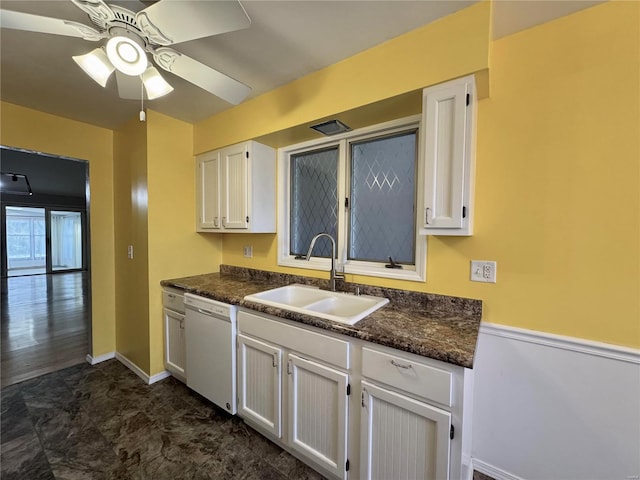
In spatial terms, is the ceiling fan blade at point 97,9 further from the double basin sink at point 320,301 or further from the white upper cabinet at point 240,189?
the double basin sink at point 320,301

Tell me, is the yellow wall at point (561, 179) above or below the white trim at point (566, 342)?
above

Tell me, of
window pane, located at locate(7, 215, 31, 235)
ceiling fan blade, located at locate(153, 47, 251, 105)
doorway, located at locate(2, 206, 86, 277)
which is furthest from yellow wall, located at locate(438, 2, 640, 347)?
window pane, located at locate(7, 215, 31, 235)

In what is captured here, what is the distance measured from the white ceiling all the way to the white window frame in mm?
482

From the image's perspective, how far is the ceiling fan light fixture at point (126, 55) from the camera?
1.08 metres

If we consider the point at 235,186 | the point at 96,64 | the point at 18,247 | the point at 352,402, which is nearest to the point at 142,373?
the point at 235,186

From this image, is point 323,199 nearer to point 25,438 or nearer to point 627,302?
point 627,302

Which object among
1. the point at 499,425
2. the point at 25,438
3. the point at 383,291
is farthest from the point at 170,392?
the point at 499,425

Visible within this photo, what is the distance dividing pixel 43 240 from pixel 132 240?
8.68m

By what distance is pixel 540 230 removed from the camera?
1308 mm

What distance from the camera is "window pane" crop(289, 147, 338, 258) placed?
2.14 metres

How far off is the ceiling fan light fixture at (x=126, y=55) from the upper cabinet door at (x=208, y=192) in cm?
121

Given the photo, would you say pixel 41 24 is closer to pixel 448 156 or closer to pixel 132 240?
pixel 448 156

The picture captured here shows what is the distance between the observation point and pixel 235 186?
2.25m

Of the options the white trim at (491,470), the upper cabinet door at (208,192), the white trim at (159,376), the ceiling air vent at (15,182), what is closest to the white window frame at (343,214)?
the upper cabinet door at (208,192)
